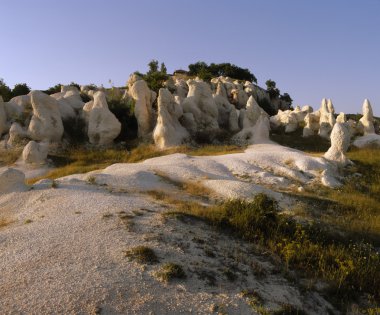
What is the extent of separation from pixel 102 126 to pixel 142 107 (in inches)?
118

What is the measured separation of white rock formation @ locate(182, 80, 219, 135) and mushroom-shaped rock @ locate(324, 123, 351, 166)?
25.0 ft

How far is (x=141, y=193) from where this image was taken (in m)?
11.6

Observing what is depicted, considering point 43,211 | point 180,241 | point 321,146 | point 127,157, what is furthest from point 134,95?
point 180,241

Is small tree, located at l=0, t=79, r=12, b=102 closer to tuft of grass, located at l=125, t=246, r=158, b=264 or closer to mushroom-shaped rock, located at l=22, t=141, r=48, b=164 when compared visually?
mushroom-shaped rock, located at l=22, t=141, r=48, b=164

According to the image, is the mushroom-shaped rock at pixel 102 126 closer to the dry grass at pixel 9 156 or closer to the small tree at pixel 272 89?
the dry grass at pixel 9 156

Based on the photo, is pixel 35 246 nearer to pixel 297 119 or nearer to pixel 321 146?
pixel 321 146

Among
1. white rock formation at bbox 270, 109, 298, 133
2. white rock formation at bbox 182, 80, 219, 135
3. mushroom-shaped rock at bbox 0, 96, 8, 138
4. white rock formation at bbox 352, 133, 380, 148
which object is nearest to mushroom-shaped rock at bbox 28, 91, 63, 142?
mushroom-shaped rock at bbox 0, 96, 8, 138

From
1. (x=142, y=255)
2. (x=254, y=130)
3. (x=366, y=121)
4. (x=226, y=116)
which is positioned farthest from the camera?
(x=226, y=116)

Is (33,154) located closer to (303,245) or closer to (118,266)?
(118,266)

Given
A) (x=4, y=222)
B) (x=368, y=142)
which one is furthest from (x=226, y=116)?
(x=4, y=222)

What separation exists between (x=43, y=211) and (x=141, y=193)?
2.89 metres

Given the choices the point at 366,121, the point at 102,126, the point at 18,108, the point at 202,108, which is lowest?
the point at 366,121

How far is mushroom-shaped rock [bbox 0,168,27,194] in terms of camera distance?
37.3 feet

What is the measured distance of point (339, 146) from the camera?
55.0 feet
